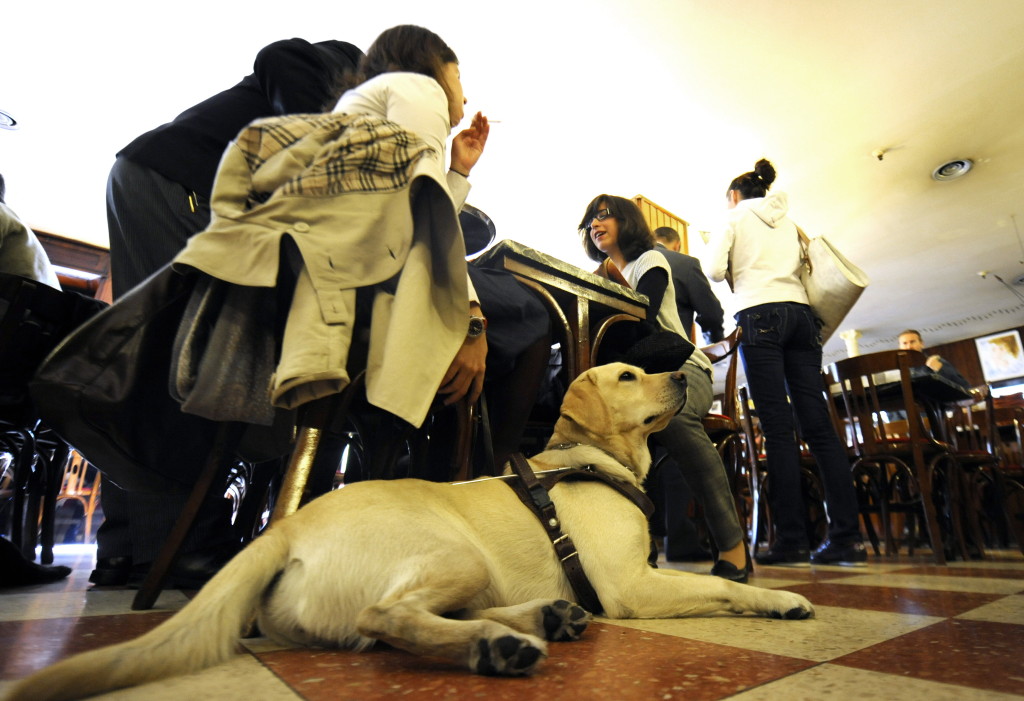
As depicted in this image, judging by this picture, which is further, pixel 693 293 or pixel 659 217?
pixel 659 217

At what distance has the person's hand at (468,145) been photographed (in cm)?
190

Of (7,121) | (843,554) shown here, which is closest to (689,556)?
(843,554)

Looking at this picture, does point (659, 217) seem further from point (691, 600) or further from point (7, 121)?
point (7, 121)

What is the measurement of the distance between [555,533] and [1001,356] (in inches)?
605

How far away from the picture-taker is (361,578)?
1020 mm

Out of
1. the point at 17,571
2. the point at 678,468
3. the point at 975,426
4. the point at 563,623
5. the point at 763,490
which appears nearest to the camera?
the point at 563,623

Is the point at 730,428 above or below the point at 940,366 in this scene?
below

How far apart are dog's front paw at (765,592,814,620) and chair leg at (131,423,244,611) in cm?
145

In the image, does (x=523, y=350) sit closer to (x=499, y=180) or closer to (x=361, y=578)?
(x=361, y=578)

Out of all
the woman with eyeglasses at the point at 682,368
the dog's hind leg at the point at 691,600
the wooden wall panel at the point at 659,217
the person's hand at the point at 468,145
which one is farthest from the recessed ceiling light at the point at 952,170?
the dog's hind leg at the point at 691,600

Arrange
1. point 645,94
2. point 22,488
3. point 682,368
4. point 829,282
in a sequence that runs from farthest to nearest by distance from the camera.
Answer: point 645,94 < point 829,282 < point 22,488 < point 682,368

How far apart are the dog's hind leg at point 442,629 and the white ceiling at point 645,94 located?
4.15 meters

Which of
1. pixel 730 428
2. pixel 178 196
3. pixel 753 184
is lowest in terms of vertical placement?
pixel 730 428

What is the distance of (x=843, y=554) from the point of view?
305 cm
